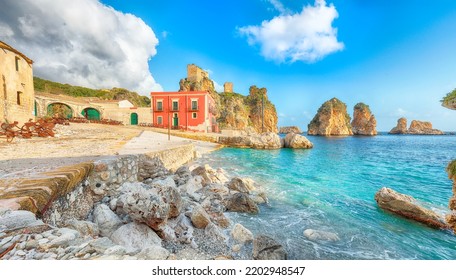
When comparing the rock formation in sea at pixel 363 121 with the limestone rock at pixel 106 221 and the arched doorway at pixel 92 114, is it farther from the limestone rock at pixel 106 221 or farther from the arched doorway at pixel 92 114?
the limestone rock at pixel 106 221

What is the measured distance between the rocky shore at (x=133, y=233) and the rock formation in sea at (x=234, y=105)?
3040 centimetres

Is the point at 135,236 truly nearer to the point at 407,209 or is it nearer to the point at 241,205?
the point at 241,205

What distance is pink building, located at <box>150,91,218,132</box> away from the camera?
88.8 feet

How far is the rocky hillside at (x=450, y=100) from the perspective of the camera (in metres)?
2.81

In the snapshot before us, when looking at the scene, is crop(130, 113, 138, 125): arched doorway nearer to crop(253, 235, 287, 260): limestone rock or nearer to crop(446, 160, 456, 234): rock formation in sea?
crop(253, 235, 287, 260): limestone rock

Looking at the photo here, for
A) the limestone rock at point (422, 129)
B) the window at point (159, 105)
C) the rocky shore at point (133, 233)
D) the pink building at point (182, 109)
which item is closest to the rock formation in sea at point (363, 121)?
the limestone rock at point (422, 129)

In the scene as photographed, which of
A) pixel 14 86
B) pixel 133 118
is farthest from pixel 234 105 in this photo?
pixel 14 86

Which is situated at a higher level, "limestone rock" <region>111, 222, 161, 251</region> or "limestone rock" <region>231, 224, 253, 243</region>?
"limestone rock" <region>111, 222, 161, 251</region>

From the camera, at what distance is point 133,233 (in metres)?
2.76

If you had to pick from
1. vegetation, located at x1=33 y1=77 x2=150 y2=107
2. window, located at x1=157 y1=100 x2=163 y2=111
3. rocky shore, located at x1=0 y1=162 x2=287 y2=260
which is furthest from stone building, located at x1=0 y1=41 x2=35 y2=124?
vegetation, located at x1=33 y1=77 x2=150 y2=107

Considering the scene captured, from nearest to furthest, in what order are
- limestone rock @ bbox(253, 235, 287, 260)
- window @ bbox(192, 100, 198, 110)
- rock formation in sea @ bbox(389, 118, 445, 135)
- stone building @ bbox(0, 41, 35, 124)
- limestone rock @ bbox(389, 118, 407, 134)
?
1. limestone rock @ bbox(253, 235, 287, 260)
2. stone building @ bbox(0, 41, 35, 124)
3. window @ bbox(192, 100, 198, 110)
4. rock formation in sea @ bbox(389, 118, 445, 135)
5. limestone rock @ bbox(389, 118, 407, 134)

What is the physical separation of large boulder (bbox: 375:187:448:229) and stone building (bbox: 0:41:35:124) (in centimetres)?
1859

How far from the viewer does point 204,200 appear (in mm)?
5402

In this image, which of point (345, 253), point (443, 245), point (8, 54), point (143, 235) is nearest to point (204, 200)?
point (143, 235)
